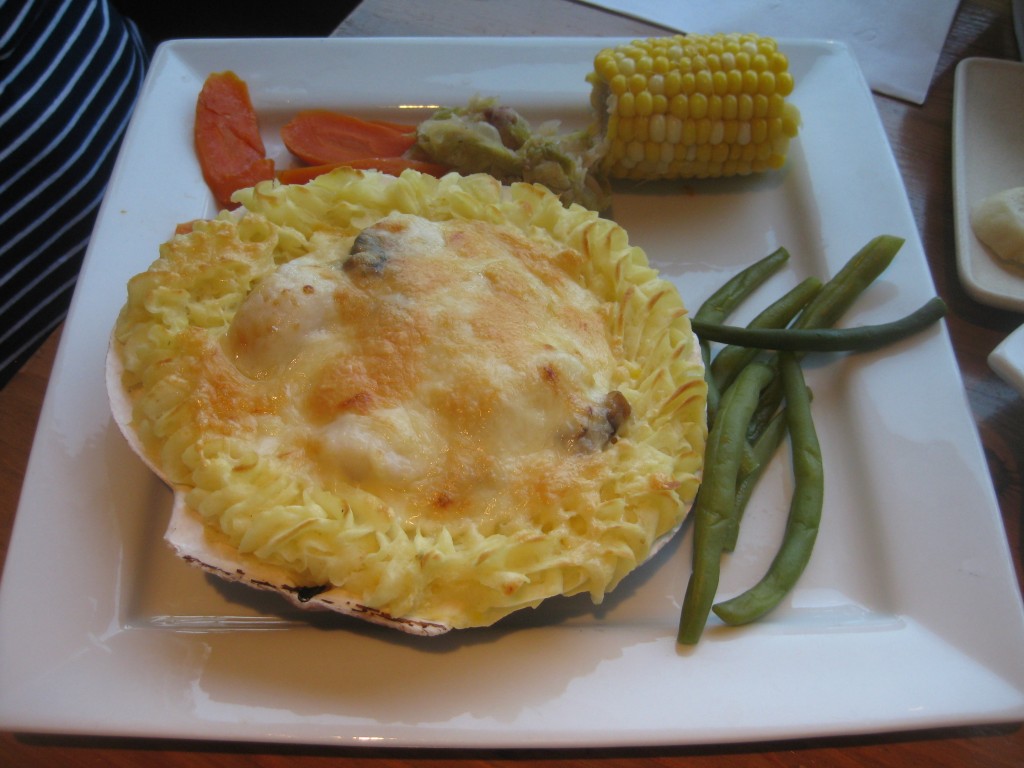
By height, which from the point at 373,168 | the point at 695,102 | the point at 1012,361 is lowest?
the point at 1012,361

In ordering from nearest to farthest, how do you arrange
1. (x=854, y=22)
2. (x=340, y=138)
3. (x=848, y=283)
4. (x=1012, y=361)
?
1. (x=1012, y=361)
2. (x=848, y=283)
3. (x=340, y=138)
4. (x=854, y=22)

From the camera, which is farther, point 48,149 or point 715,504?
point 48,149

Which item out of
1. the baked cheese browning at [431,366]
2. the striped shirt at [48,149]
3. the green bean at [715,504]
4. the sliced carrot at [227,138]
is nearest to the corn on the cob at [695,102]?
the baked cheese browning at [431,366]

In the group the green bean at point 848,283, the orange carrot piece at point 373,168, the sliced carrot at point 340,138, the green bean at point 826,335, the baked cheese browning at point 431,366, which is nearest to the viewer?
the baked cheese browning at point 431,366

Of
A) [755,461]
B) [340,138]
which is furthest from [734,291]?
[340,138]

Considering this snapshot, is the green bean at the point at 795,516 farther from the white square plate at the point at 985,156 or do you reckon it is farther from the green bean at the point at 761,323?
the white square plate at the point at 985,156

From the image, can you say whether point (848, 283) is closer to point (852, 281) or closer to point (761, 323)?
point (852, 281)
